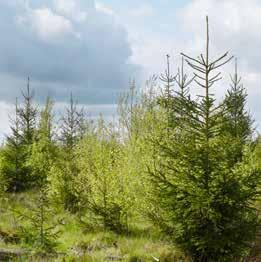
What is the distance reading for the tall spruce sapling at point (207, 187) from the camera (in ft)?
38.4

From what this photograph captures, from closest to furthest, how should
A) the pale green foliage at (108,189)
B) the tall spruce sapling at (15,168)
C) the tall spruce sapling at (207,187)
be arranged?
the tall spruce sapling at (207,187), the pale green foliage at (108,189), the tall spruce sapling at (15,168)

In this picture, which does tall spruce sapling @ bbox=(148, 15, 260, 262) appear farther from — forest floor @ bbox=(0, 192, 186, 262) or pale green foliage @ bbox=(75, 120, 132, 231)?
pale green foliage @ bbox=(75, 120, 132, 231)

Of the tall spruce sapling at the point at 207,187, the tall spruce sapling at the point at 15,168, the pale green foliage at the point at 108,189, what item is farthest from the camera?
the tall spruce sapling at the point at 15,168

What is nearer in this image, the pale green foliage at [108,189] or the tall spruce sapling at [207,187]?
the tall spruce sapling at [207,187]

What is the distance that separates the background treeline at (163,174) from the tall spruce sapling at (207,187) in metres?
0.02

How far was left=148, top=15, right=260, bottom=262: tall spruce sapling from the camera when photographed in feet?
38.4

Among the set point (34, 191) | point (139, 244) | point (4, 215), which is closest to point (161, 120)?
point (139, 244)

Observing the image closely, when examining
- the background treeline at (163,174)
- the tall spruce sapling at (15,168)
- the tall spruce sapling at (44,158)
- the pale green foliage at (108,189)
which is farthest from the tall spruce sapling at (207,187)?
the tall spruce sapling at (15,168)

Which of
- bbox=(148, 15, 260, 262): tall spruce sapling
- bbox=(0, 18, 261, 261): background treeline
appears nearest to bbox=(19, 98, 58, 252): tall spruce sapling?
bbox=(0, 18, 261, 261): background treeline

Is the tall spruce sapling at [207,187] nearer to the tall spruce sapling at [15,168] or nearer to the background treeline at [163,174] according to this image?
the background treeline at [163,174]

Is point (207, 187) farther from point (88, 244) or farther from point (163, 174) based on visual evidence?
point (88, 244)

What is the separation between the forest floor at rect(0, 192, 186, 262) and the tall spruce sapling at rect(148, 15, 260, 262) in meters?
1.78

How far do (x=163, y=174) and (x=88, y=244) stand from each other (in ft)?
19.1

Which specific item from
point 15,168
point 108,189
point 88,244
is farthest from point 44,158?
point 88,244
